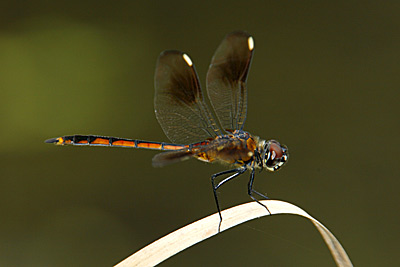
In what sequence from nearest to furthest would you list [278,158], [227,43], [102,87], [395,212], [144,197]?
1. [278,158]
2. [227,43]
3. [395,212]
4. [144,197]
5. [102,87]

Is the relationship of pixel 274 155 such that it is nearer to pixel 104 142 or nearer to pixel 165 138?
pixel 104 142

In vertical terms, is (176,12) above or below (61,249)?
above

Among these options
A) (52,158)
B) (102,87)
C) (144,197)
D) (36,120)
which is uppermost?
(102,87)

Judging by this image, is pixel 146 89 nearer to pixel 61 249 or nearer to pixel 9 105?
pixel 9 105

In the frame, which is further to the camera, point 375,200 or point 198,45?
point 198,45

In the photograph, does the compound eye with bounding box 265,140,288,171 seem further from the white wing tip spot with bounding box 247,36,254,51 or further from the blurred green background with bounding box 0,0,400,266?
the blurred green background with bounding box 0,0,400,266

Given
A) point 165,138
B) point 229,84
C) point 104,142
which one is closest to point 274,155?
point 229,84

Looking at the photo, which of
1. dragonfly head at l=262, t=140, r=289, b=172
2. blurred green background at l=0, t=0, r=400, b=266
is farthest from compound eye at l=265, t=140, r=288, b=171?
blurred green background at l=0, t=0, r=400, b=266

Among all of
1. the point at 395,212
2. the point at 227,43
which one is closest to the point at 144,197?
the point at 227,43
